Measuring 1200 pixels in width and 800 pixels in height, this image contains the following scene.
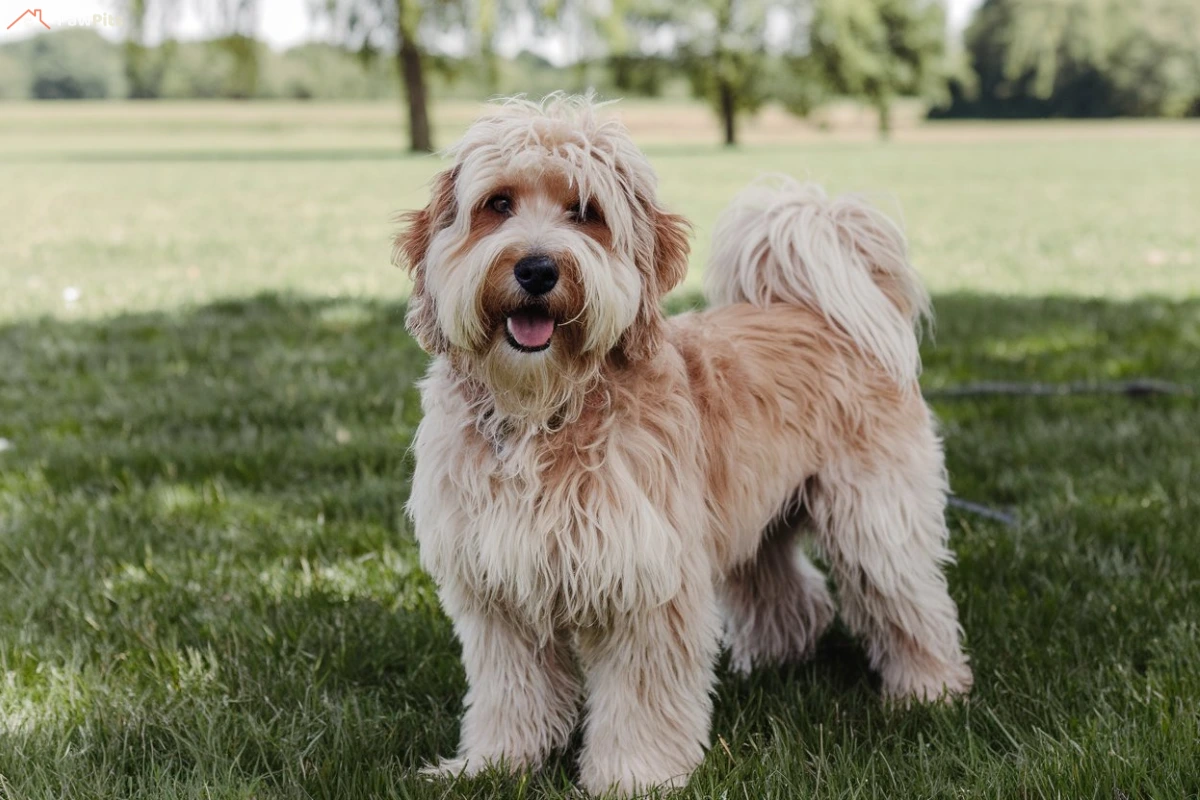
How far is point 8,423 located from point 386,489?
2.27m

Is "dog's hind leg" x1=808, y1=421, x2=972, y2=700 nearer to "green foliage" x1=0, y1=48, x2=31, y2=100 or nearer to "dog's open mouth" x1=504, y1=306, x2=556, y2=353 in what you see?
"dog's open mouth" x1=504, y1=306, x2=556, y2=353

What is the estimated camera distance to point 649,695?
2770mm

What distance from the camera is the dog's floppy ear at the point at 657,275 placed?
2.63m

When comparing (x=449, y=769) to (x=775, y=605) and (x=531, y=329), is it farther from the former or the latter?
(x=775, y=605)

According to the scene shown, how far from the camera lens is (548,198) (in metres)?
2.58

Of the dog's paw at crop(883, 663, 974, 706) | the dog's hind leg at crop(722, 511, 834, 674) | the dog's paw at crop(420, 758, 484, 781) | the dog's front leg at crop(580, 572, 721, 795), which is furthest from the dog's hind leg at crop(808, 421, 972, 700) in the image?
the dog's paw at crop(420, 758, 484, 781)

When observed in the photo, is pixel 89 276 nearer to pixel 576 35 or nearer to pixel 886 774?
pixel 886 774

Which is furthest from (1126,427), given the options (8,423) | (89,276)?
(89,276)

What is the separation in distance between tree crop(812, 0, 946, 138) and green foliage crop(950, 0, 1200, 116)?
26130 millimetres

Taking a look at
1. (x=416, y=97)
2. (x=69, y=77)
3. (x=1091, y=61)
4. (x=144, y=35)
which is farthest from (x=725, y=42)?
(x=69, y=77)

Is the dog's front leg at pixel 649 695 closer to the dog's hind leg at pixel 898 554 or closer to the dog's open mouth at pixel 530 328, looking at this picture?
the dog's hind leg at pixel 898 554

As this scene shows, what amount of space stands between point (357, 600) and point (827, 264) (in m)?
1.85

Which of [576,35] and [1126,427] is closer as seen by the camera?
[1126,427]

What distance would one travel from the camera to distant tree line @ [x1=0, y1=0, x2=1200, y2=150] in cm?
3038
